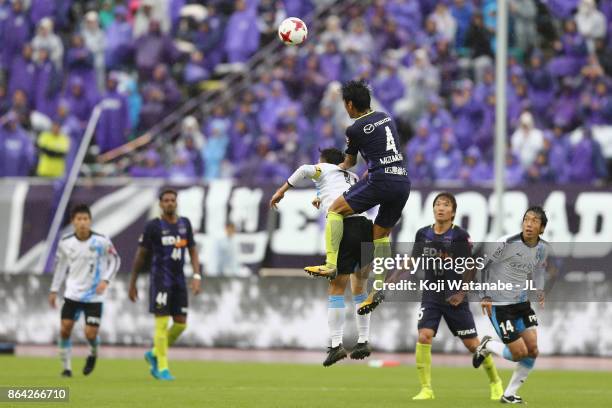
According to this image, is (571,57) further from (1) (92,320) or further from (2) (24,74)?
(1) (92,320)

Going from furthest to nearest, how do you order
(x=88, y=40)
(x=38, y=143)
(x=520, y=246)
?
1. (x=88, y=40)
2. (x=38, y=143)
3. (x=520, y=246)

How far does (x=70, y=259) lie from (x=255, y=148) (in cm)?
986

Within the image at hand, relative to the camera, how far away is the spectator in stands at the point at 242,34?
3266cm

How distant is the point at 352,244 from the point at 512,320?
80.5 inches

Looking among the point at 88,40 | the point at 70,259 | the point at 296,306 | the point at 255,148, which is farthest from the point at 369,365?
the point at 88,40

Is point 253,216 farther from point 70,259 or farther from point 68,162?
point 70,259

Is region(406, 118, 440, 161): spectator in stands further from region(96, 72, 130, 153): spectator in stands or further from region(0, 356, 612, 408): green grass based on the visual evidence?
region(96, 72, 130, 153): spectator in stands

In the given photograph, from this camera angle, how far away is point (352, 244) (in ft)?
52.8

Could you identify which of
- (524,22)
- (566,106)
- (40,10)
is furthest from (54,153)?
(566,106)

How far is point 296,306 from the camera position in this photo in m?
25.5

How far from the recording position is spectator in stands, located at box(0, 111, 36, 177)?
30.8 metres

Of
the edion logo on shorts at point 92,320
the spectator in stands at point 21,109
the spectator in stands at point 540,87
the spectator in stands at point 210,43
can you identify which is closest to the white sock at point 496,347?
the edion logo on shorts at point 92,320

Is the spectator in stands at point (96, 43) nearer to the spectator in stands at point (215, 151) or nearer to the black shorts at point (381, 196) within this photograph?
the spectator in stands at point (215, 151)

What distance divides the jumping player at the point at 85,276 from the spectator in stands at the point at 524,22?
518 inches
